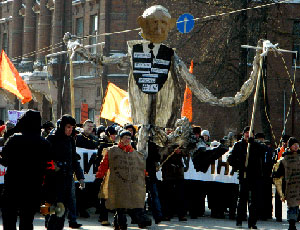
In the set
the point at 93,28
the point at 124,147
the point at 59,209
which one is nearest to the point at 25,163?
the point at 59,209

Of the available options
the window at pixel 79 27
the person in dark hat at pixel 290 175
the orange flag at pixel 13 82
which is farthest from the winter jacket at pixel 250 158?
the window at pixel 79 27

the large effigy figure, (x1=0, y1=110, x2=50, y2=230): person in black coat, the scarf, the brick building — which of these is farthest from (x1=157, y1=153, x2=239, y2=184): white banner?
the brick building

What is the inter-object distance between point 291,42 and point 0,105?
60.6ft

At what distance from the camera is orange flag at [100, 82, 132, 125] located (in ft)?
78.9

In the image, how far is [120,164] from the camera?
13648mm

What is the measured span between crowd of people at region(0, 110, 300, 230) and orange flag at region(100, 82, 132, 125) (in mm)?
3785

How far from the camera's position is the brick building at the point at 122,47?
32.3 metres

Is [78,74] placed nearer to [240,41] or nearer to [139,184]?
[240,41]

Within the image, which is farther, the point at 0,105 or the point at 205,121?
the point at 0,105

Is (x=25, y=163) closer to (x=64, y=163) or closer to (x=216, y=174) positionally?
(x=64, y=163)

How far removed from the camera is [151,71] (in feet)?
53.1

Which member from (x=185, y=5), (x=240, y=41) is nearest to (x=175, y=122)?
(x=240, y=41)

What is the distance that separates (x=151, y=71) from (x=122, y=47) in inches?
A: 914

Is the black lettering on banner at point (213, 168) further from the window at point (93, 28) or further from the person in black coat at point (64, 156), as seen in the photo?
the window at point (93, 28)
